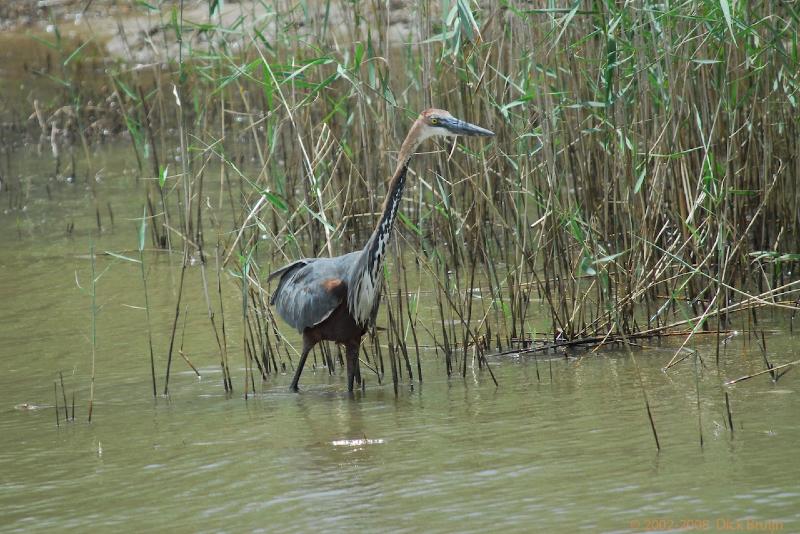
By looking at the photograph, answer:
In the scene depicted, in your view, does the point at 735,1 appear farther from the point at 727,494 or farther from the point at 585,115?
the point at 727,494

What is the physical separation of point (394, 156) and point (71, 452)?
2268 mm

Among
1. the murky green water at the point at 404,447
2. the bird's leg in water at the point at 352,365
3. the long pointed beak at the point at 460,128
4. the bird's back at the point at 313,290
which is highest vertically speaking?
the long pointed beak at the point at 460,128

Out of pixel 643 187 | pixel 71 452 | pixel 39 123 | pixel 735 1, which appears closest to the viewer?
pixel 71 452

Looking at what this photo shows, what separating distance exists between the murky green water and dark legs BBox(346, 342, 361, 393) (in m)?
0.10

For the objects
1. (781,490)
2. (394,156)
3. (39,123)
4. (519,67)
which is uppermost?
(39,123)

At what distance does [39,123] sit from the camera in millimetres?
14117

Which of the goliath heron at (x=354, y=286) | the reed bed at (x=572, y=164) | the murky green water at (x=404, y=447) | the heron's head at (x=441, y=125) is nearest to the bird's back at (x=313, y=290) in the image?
the goliath heron at (x=354, y=286)

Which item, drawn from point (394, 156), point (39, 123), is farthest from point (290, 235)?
point (39, 123)

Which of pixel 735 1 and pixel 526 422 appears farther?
pixel 735 1

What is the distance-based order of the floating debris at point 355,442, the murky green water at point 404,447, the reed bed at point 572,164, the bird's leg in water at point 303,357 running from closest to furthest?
the murky green water at point 404,447
the floating debris at point 355,442
the reed bed at point 572,164
the bird's leg in water at point 303,357

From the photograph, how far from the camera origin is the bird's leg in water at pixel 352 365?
5512 millimetres

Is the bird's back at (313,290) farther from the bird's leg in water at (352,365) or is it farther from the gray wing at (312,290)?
the bird's leg in water at (352,365)

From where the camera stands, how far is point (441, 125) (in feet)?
17.7

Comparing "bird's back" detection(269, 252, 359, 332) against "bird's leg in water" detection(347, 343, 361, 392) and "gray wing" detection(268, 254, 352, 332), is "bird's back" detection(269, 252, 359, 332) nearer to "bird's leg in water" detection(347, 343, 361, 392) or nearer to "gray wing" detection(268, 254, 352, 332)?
"gray wing" detection(268, 254, 352, 332)
